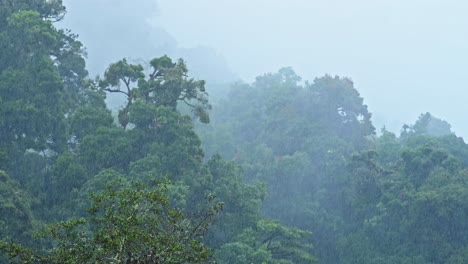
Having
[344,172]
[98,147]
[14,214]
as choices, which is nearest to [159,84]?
[98,147]

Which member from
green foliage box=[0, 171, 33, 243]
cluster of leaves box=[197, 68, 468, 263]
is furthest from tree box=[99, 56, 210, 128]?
cluster of leaves box=[197, 68, 468, 263]

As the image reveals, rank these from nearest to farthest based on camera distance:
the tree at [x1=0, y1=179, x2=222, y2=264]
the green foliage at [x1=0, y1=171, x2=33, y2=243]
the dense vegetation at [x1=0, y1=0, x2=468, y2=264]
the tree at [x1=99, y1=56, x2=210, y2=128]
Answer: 1. the tree at [x1=0, y1=179, x2=222, y2=264]
2. the green foliage at [x1=0, y1=171, x2=33, y2=243]
3. the dense vegetation at [x1=0, y1=0, x2=468, y2=264]
4. the tree at [x1=99, y1=56, x2=210, y2=128]

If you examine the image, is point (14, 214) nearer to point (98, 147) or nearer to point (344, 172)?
point (98, 147)

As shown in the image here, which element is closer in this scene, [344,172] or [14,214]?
[14,214]

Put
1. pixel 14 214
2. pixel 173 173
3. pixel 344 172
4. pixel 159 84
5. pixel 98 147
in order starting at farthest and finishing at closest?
pixel 344 172 → pixel 159 84 → pixel 173 173 → pixel 98 147 → pixel 14 214

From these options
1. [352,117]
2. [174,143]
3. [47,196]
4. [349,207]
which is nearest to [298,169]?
[349,207]

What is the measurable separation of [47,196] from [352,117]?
19259 mm

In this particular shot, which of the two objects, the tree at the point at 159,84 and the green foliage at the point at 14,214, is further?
the tree at the point at 159,84

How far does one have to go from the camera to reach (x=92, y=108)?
23078 mm

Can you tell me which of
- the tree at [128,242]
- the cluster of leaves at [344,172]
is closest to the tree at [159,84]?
the cluster of leaves at [344,172]

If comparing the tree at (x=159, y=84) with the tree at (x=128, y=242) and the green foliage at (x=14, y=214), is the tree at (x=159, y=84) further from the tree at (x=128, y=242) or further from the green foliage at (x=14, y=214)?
the tree at (x=128, y=242)

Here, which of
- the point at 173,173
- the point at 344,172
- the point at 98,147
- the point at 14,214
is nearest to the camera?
the point at 14,214

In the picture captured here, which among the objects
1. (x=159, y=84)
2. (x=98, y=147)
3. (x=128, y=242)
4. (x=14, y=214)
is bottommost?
(x=128, y=242)

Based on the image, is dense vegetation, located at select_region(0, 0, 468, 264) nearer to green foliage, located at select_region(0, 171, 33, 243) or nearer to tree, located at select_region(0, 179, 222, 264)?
green foliage, located at select_region(0, 171, 33, 243)
